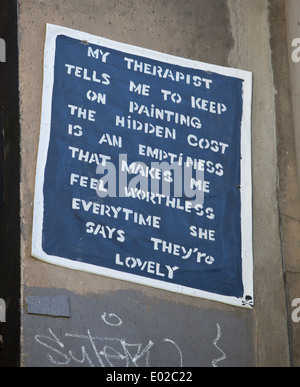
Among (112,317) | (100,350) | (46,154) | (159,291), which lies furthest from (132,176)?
(100,350)

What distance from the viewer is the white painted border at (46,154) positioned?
6262 mm

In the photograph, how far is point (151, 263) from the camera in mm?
6445

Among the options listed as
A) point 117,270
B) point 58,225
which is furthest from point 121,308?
point 58,225

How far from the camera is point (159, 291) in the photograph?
6402 mm

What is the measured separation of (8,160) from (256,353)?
210cm

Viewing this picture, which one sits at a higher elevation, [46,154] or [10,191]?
[46,154]

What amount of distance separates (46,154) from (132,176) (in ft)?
2.00

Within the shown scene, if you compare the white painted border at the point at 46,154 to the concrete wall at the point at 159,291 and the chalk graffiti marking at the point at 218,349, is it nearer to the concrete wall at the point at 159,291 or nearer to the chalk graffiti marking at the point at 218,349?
the concrete wall at the point at 159,291

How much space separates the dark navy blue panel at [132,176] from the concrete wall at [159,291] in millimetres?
130

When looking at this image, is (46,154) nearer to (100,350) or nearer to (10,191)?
(10,191)

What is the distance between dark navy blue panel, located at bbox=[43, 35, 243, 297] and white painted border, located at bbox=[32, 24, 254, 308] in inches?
1.4

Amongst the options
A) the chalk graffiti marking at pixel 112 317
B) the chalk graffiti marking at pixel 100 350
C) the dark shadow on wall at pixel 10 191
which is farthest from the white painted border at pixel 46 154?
the chalk graffiti marking at pixel 100 350

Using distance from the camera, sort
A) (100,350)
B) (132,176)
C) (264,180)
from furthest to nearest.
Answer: (264,180)
(132,176)
(100,350)
